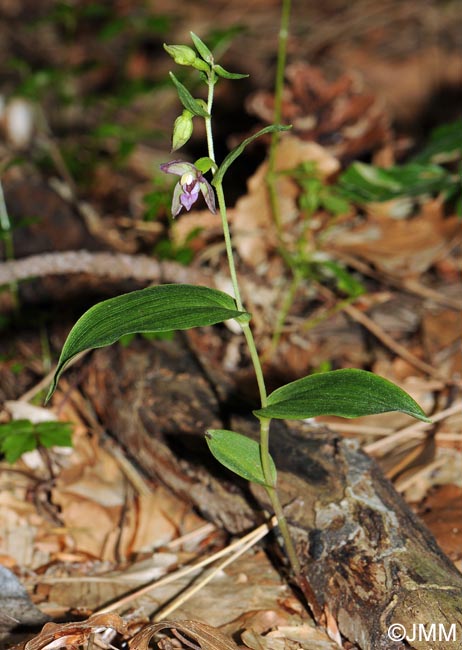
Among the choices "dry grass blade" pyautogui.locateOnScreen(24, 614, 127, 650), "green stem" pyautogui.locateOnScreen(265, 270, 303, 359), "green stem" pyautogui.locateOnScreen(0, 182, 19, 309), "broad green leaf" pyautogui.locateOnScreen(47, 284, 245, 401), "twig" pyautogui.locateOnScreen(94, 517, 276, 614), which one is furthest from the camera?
"green stem" pyautogui.locateOnScreen(265, 270, 303, 359)

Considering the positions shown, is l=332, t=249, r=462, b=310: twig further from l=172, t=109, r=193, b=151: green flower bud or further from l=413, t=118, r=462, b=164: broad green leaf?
l=172, t=109, r=193, b=151: green flower bud

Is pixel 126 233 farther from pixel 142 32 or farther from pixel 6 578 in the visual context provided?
pixel 142 32

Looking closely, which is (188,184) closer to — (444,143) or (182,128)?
(182,128)

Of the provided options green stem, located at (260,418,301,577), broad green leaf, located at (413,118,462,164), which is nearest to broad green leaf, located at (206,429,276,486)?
green stem, located at (260,418,301,577)

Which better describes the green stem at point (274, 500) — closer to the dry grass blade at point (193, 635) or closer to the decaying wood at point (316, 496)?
the decaying wood at point (316, 496)

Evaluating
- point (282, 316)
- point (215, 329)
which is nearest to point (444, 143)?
point (282, 316)

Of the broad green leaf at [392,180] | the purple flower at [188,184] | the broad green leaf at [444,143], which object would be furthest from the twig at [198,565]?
the broad green leaf at [444,143]

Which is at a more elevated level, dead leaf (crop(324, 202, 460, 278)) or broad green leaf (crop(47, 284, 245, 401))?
broad green leaf (crop(47, 284, 245, 401))
